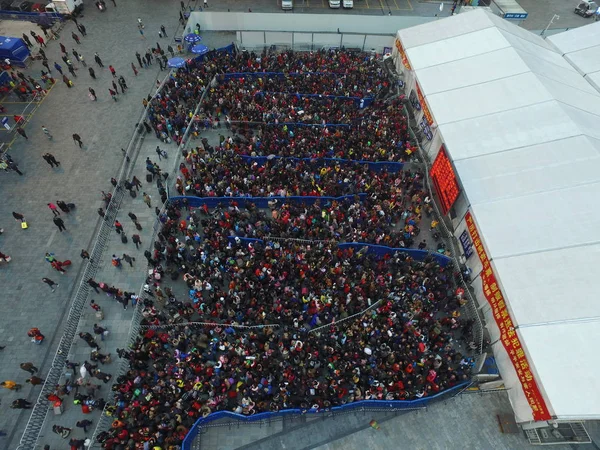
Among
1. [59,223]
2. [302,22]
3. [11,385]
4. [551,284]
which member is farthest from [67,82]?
[551,284]

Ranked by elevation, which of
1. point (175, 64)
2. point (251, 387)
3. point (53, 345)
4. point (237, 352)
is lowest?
point (251, 387)

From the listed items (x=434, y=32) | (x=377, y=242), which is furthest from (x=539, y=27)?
(x=377, y=242)

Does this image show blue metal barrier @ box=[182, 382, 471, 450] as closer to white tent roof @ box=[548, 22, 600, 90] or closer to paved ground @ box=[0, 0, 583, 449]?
paved ground @ box=[0, 0, 583, 449]

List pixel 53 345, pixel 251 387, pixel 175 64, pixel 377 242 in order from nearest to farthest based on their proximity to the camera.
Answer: pixel 251 387 < pixel 53 345 < pixel 377 242 < pixel 175 64

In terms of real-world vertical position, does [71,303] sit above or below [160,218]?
below

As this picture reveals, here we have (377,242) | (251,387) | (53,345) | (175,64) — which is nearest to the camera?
(251,387)

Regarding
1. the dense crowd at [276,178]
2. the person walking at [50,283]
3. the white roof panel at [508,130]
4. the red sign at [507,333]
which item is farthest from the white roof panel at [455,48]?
the person walking at [50,283]

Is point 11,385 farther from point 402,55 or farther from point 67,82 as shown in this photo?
point 402,55

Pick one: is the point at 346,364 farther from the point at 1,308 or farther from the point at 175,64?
the point at 175,64

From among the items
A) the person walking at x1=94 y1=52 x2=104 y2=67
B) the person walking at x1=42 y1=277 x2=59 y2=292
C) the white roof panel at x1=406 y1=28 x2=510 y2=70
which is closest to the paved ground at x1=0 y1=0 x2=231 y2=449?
the person walking at x1=42 y1=277 x2=59 y2=292
